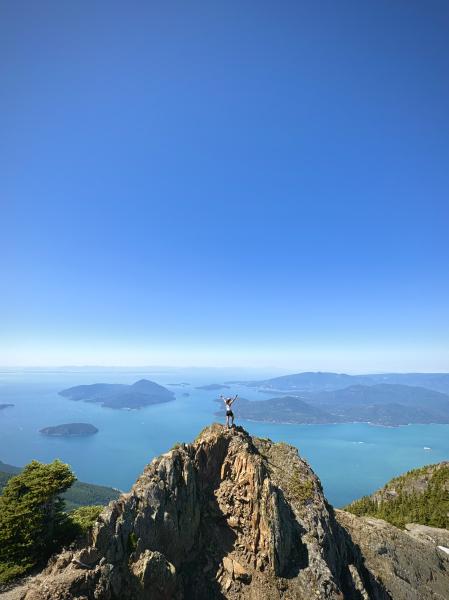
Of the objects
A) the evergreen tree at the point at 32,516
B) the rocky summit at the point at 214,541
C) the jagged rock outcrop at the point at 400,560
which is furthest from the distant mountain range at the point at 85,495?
the rocky summit at the point at 214,541

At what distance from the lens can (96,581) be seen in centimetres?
1486

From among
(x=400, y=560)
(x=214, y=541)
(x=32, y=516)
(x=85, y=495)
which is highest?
(x=32, y=516)

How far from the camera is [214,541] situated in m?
22.1

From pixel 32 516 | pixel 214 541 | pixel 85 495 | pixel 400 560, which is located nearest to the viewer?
pixel 32 516

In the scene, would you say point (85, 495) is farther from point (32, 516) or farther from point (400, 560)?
point (32, 516)

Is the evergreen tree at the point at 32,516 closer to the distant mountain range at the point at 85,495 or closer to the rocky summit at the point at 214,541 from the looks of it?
the rocky summit at the point at 214,541

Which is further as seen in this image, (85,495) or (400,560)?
(85,495)

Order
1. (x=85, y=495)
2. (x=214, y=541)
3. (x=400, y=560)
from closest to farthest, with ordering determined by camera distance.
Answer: (x=214, y=541) < (x=400, y=560) < (x=85, y=495)

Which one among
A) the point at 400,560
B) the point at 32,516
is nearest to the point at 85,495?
the point at 400,560

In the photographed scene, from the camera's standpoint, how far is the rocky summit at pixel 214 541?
16.2 m

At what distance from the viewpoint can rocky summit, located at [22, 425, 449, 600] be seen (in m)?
16.2

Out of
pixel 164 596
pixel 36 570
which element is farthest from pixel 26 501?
pixel 164 596

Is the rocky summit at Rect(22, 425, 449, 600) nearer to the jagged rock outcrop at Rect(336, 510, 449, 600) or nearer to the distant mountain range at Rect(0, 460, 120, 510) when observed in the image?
the jagged rock outcrop at Rect(336, 510, 449, 600)

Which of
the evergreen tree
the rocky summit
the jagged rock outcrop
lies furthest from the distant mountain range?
the rocky summit
